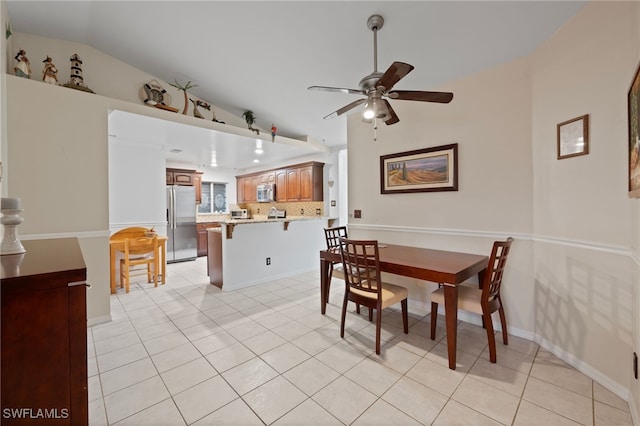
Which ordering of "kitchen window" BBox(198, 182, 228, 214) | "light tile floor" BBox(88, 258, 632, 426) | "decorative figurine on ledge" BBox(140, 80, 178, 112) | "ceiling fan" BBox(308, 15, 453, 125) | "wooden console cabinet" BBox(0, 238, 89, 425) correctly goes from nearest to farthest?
1. "wooden console cabinet" BBox(0, 238, 89, 425)
2. "light tile floor" BBox(88, 258, 632, 426)
3. "ceiling fan" BBox(308, 15, 453, 125)
4. "decorative figurine on ledge" BBox(140, 80, 178, 112)
5. "kitchen window" BBox(198, 182, 228, 214)

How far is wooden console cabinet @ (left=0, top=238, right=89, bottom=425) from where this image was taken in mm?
865

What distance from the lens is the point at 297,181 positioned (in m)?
5.86

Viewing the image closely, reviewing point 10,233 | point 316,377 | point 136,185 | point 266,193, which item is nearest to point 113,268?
point 136,185

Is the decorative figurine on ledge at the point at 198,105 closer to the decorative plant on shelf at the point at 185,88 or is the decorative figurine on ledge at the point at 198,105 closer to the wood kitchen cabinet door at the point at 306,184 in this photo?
the decorative plant on shelf at the point at 185,88

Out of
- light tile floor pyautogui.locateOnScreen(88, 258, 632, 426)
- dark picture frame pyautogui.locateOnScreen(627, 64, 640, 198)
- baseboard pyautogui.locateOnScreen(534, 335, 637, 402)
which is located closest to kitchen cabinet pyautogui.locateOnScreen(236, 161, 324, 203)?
light tile floor pyautogui.locateOnScreen(88, 258, 632, 426)

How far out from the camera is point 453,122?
9.34 ft

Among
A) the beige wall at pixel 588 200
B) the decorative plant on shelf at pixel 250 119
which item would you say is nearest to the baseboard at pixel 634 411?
the beige wall at pixel 588 200

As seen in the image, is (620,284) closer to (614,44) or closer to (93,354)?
(614,44)

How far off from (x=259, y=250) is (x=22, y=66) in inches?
124

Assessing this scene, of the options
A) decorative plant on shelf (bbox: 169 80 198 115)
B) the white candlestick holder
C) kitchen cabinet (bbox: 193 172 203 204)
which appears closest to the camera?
the white candlestick holder

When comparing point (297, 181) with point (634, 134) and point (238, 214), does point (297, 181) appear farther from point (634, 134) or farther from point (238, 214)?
point (634, 134)

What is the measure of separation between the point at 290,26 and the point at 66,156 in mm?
2515

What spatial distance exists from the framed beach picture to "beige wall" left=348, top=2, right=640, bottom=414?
86 millimetres

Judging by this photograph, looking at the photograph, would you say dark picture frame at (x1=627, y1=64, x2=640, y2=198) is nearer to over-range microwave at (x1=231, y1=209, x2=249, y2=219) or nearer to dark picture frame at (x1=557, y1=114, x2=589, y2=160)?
dark picture frame at (x1=557, y1=114, x2=589, y2=160)
